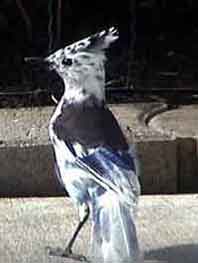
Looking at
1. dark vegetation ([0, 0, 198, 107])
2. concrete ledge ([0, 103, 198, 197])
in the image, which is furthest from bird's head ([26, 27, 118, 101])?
dark vegetation ([0, 0, 198, 107])

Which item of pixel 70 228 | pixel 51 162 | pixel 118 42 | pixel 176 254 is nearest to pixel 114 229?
A: pixel 176 254

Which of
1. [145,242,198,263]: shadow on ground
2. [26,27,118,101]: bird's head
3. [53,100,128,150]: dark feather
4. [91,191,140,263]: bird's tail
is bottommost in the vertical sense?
[145,242,198,263]: shadow on ground

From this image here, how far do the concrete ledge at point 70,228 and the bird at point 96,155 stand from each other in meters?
0.51

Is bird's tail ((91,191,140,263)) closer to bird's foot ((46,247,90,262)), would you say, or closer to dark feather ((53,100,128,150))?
dark feather ((53,100,128,150))

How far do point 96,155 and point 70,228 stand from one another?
1051 millimetres

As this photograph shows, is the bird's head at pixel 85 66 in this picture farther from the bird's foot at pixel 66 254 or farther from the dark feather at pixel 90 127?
the bird's foot at pixel 66 254

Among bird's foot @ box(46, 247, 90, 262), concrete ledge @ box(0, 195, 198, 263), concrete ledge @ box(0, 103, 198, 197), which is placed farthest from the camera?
concrete ledge @ box(0, 103, 198, 197)

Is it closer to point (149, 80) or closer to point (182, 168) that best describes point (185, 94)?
point (149, 80)

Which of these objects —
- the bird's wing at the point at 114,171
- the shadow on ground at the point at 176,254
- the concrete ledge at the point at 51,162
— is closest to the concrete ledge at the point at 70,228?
the shadow on ground at the point at 176,254

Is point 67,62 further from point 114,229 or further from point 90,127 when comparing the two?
point 114,229

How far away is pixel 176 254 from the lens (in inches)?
214

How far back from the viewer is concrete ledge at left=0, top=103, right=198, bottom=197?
6500 millimetres

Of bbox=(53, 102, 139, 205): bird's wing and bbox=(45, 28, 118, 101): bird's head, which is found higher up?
bbox=(45, 28, 118, 101): bird's head

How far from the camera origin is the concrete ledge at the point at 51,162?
650cm
